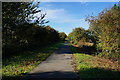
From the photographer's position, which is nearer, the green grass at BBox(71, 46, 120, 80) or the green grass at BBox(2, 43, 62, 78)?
the green grass at BBox(71, 46, 120, 80)

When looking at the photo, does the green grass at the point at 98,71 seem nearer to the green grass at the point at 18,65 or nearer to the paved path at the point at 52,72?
the paved path at the point at 52,72

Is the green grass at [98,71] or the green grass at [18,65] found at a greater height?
the green grass at [18,65]

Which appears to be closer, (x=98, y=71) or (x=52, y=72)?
(x=52, y=72)

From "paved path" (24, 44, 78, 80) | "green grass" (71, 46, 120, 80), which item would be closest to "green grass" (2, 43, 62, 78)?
"paved path" (24, 44, 78, 80)

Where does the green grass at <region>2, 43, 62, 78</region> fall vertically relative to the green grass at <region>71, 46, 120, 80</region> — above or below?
above

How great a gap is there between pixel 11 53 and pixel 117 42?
9795mm

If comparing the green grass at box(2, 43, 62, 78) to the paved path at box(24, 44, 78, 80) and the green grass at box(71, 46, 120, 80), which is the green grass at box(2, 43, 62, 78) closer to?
the paved path at box(24, 44, 78, 80)

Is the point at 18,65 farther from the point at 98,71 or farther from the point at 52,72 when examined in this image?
the point at 98,71

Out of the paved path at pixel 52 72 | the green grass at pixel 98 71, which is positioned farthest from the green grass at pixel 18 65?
the green grass at pixel 98 71

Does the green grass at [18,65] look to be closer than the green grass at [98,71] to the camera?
No

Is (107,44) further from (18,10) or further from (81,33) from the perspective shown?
(81,33)

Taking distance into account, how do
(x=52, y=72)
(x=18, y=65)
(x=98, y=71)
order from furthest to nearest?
(x=18, y=65), (x=98, y=71), (x=52, y=72)

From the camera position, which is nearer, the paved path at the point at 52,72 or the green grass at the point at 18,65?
the paved path at the point at 52,72

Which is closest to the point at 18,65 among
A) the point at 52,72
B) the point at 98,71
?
the point at 52,72
